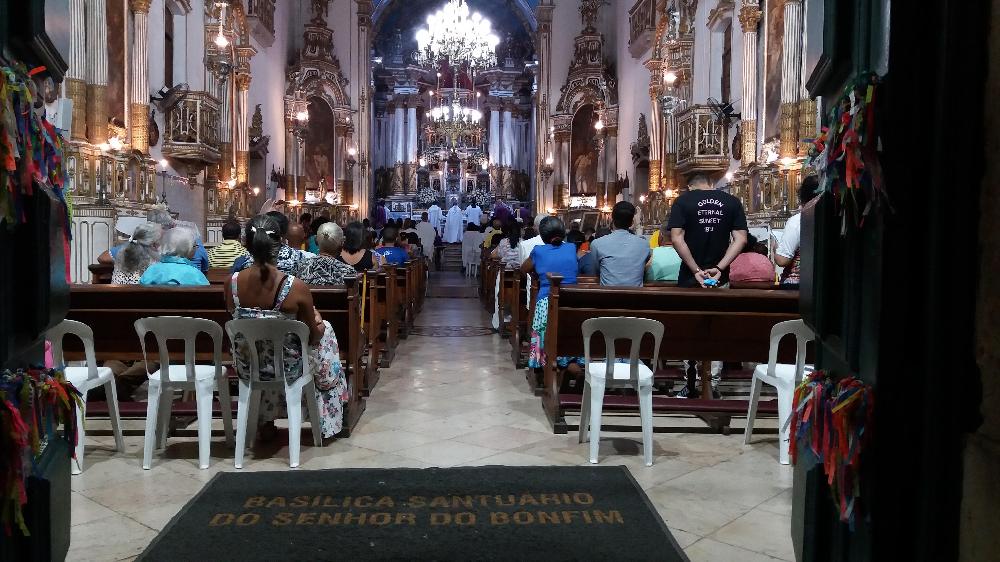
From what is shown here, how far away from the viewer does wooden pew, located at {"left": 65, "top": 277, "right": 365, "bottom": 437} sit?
208 inches

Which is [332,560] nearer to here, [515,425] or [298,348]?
[298,348]

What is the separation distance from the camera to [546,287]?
6.43 metres

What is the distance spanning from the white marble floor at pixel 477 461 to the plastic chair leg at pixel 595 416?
0.33ft

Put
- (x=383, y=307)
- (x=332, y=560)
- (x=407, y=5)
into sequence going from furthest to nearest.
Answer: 1. (x=407, y=5)
2. (x=383, y=307)
3. (x=332, y=560)

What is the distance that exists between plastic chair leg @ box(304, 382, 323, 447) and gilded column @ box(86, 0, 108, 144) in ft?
24.8

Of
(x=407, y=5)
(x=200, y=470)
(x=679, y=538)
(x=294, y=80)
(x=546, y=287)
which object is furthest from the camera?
(x=407, y=5)

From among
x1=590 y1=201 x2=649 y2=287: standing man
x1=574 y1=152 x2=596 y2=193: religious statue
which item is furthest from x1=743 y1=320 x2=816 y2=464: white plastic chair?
x1=574 y1=152 x2=596 y2=193: religious statue

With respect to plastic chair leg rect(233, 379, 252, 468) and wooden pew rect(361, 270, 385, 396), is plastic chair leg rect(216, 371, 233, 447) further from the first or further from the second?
wooden pew rect(361, 270, 385, 396)

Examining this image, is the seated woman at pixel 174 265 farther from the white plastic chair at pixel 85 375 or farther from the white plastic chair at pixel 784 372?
the white plastic chair at pixel 784 372

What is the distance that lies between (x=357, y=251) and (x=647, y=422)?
392 centimetres

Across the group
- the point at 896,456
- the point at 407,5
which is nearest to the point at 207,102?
the point at 896,456

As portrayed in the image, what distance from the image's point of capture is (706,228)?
5648mm

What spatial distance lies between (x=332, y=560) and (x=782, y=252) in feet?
13.9

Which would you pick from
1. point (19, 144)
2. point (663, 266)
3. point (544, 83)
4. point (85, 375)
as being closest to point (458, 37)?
point (544, 83)
